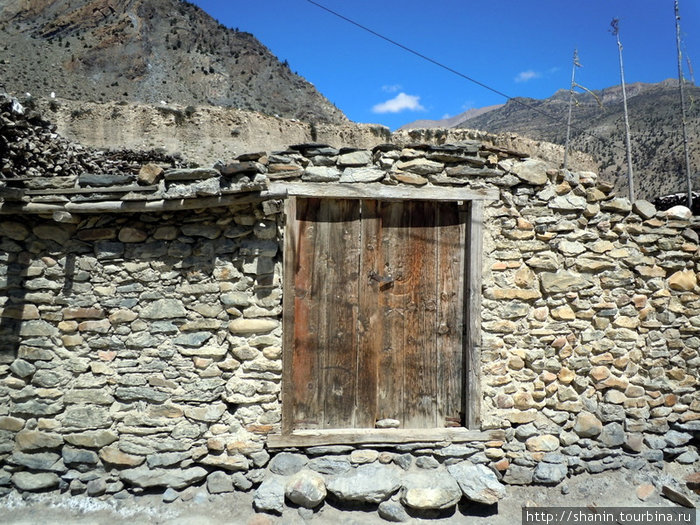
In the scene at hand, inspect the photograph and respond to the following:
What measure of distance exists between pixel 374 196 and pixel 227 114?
25.8 metres

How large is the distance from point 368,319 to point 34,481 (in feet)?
9.11

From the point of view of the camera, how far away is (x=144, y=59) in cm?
4147

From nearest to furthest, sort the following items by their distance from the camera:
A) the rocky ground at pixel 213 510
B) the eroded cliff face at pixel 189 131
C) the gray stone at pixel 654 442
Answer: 1. the rocky ground at pixel 213 510
2. the gray stone at pixel 654 442
3. the eroded cliff face at pixel 189 131

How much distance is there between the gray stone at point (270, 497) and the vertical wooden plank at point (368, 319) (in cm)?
76

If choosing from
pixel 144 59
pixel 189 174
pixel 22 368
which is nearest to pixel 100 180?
pixel 189 174

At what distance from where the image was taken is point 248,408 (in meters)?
3.41

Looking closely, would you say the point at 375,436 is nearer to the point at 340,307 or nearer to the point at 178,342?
the point at 340,307

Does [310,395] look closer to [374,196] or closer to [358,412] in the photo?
[358,412]

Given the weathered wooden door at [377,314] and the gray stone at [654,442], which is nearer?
the weathered wooden door at [377,314]

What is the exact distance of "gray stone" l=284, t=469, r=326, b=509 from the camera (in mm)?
3260

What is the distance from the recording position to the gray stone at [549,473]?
3686 mm

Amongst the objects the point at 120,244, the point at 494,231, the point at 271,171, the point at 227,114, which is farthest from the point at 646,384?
the point at 227,114

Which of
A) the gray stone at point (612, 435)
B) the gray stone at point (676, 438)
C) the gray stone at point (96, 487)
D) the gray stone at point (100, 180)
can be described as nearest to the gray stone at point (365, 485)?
the gray stone at point (96, 487)

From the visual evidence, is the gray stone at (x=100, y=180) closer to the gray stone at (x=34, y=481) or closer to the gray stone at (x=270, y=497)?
the gray stone at (x=34, y=481)
